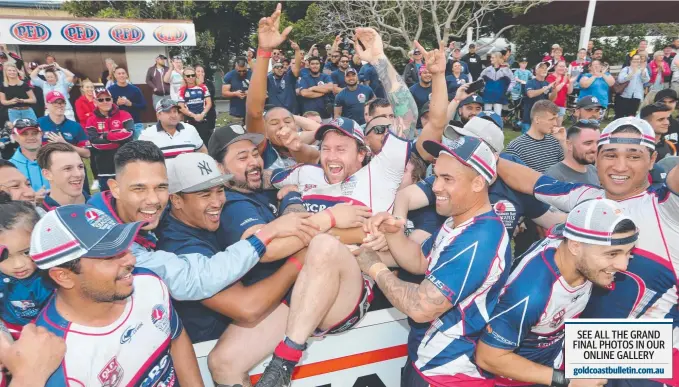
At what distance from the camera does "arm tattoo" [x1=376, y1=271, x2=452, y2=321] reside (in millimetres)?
2553

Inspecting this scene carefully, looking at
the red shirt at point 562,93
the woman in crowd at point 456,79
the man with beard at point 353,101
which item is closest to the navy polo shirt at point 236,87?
the man with beard at point 353,101

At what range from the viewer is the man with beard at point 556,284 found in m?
2.55

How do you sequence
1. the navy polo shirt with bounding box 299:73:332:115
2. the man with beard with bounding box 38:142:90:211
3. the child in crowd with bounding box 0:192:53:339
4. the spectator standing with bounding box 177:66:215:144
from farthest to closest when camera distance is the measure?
the navy polo shirt with bounding box 299:73:332:115
the spectator standing with bounding box 177:66:215:144
the man with beard with bounding box 38:142:90:211
the child in crowd with bounding box 0:192:53:339

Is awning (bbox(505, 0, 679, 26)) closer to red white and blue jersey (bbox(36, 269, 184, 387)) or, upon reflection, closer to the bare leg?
the bare leg

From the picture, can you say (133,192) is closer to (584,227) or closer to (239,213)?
(239,213)

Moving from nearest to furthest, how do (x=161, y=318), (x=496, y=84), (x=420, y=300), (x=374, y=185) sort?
(x=161, y=318)
(x=420, y=300)
(x=374, y=185)
(x=496, y=84)

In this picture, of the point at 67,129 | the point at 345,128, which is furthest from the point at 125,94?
the point at 345,128

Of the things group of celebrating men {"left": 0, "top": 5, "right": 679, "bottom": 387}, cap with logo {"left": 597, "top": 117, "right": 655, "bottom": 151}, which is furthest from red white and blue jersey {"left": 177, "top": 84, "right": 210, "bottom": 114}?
cap with logo {"left": 597, "top": 117, "right": 655, "bottom": 151}

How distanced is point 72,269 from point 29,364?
1.40ft

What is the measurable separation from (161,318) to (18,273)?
0.99 m

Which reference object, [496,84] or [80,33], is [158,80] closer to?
[80,33]

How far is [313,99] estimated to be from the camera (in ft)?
38.9

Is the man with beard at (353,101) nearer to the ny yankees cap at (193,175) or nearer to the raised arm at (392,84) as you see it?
the raised arm at (392,84)

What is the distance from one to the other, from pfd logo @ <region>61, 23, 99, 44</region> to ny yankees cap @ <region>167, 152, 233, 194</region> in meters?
19.9
